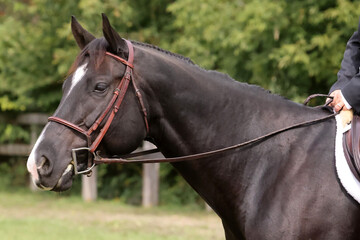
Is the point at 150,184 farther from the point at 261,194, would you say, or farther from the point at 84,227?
the point at 261,194

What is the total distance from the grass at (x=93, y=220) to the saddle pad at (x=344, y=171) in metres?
6.02

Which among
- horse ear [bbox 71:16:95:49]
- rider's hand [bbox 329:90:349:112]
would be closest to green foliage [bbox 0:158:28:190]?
horse ear [bbox 71:16:95:49]

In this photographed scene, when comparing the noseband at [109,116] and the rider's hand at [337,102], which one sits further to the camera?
the rider's hand at [337,102]

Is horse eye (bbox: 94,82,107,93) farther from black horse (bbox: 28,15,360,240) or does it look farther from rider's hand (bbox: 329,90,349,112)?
rider's hand (bbox: 329,90,349,112)

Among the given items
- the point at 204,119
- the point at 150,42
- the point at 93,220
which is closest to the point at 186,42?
the point at 150,42

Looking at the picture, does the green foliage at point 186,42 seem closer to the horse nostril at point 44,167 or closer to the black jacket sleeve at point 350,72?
the horse nostril at point 44,167

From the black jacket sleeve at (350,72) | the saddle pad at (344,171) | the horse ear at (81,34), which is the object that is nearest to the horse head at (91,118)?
the horse ear at (81,34)

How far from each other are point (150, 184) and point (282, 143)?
31.6ft

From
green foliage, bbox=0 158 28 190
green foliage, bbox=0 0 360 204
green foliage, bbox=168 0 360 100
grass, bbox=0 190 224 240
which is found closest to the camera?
grass, bbox=0 190 224 240

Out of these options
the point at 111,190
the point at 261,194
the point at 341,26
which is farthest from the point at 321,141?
the point at 111,190

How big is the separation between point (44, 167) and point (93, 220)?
25.9 feet

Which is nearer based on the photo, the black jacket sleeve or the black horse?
the black horse

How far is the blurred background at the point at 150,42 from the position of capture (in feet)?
33.9

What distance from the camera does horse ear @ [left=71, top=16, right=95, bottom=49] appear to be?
12.8 ft
